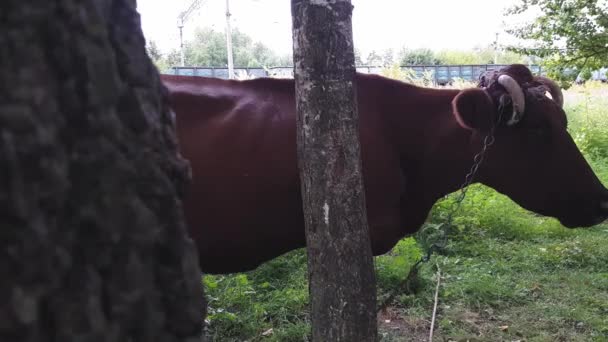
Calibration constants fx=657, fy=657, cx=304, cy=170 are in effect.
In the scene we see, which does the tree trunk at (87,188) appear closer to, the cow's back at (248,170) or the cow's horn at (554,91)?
the cow's back at (248,170)

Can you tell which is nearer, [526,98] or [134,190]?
[134,190]

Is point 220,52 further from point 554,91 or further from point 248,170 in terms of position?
point 248,170

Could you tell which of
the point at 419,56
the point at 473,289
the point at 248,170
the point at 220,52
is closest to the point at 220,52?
the point at 220,52

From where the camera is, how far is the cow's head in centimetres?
361

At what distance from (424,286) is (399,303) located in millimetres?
317

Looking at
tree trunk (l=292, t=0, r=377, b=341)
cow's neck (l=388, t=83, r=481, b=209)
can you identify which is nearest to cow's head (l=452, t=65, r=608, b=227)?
cow's neck (l=388, t=83, r=481, b=209)

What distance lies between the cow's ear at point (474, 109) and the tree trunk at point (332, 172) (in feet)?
4.29

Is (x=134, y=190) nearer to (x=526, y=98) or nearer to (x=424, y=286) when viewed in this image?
(x=526, y=98)

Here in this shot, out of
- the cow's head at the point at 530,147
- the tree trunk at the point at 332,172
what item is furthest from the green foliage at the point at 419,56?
the tree trunk at the point at 332,172

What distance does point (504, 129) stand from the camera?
147 inches

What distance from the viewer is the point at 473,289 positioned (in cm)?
502

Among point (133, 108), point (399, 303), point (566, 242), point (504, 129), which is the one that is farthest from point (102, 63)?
point (566, 242)

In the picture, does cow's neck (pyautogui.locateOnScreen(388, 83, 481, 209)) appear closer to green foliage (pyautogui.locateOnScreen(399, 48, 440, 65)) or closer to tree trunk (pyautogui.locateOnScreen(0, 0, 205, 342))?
tree trunk (pyautogui.locateOnScreen(0, 0, 205, 342))

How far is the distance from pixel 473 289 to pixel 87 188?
4554mm
